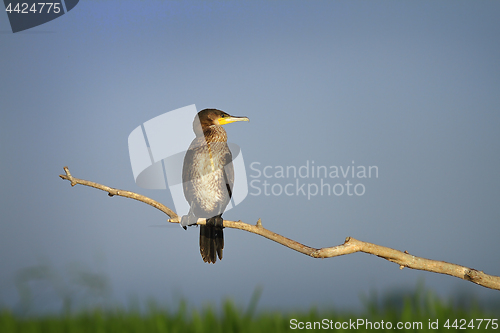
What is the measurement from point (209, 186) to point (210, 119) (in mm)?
817

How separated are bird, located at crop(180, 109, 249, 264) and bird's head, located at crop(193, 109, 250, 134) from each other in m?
0.18

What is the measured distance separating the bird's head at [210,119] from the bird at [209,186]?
0.58ft

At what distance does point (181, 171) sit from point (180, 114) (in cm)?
58

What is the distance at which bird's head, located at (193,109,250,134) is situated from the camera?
4.41 m

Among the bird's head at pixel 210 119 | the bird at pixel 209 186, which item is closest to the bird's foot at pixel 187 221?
the bird at pixel 209 186

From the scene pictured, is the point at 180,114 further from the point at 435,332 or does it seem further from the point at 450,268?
the point at 435,332

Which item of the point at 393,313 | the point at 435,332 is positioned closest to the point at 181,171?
the point at 393,313

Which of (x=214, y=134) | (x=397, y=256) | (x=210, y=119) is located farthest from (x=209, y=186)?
(x=397, y=256)

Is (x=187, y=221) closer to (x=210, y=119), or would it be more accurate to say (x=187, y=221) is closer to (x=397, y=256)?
(x=210, y=119)

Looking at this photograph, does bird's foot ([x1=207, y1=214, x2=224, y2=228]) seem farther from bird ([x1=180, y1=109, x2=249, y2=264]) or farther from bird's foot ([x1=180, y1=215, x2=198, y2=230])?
bird's foot ([x1=180, y1=215, x2=198, y2=230])

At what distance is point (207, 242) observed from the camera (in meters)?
3.80

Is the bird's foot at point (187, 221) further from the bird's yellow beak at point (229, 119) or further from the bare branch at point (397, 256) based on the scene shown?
the bird's yellow beak at point (229, 119)

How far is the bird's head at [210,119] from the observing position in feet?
14.5

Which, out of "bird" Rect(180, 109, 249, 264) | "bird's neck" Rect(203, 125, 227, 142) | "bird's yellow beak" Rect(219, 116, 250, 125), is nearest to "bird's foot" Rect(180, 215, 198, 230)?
"bird" Rect(180, 109, 249, 264)
